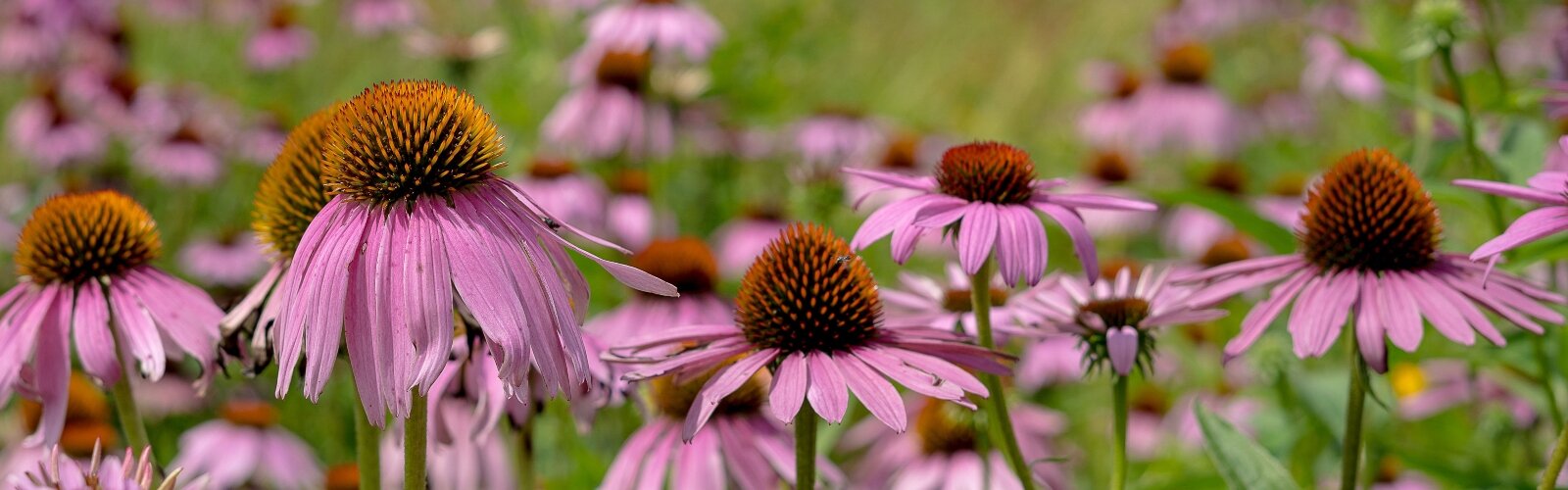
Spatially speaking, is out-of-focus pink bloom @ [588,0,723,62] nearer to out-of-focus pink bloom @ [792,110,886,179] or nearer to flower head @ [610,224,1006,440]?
out-of-focus pink bloom @ [792,110,886,179]

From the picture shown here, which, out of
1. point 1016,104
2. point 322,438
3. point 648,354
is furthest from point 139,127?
point 648,354

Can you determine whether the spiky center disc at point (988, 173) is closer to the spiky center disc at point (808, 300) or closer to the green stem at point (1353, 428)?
the spiky center disc at point (808, 300)

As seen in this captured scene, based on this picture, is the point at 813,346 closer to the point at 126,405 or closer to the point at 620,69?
the point at 126,405

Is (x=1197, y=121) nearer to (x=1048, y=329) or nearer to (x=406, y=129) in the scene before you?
(x=1048, y=329)

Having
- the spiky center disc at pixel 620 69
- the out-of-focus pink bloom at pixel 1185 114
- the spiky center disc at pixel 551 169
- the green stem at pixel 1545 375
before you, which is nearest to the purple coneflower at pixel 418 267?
the green stem at pixel 1545 375

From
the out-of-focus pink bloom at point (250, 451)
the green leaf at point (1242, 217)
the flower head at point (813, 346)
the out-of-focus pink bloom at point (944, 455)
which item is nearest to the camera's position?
the flower head at point (813, 346)
